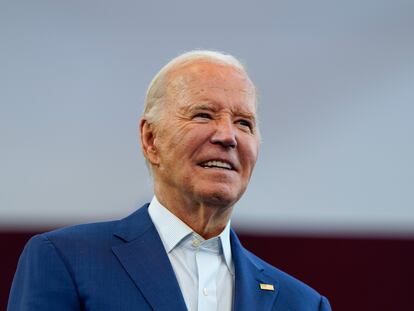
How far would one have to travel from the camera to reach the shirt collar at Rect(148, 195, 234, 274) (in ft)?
6.20

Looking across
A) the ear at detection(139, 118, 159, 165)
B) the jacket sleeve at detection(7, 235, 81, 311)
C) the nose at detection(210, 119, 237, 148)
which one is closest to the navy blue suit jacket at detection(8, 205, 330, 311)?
the jacket sleeve at detection(7, 235, 81, 311)

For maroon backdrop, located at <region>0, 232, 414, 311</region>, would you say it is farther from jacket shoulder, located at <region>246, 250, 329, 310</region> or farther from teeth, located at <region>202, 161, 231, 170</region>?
teeth, located at <region>202, 161, 231, 170</region>

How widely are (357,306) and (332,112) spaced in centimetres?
88

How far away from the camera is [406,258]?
13.1 ft

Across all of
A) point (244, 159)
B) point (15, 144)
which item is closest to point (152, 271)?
point (244, 159)

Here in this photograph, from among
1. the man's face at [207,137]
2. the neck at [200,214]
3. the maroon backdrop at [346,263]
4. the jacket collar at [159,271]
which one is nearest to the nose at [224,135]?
the man's face at [207,137]

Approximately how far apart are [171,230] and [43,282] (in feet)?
0.99

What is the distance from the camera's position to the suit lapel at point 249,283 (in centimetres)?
185

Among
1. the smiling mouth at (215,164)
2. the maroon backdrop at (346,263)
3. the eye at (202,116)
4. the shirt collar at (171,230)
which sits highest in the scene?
the eye at (202,116)

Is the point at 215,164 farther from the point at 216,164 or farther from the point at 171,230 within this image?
the point at 171,230

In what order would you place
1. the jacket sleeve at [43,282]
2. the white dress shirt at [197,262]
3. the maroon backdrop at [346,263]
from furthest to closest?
the maroon backdrop at [346,263] → the white dress shirt at [197,262] → the jacket sleeve at [43,282]

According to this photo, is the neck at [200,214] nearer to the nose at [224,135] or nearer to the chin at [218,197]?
the chin at [218,197]

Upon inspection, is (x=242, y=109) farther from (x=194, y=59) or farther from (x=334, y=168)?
(x=334, y=168)

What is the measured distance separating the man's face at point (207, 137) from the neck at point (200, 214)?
12 millimetres
